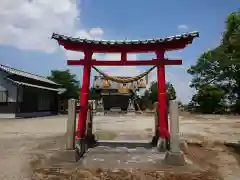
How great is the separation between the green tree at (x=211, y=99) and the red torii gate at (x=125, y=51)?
25.5m

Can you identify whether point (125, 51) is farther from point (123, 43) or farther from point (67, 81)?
point (67, 81)

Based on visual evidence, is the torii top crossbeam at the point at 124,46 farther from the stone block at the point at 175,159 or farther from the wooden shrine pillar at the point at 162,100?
the stone block at the point at 175,159

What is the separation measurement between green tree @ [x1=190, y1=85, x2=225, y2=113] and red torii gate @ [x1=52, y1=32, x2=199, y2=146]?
25.5m

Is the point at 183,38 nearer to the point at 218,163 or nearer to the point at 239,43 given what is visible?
the point at 239,43

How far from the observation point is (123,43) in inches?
318

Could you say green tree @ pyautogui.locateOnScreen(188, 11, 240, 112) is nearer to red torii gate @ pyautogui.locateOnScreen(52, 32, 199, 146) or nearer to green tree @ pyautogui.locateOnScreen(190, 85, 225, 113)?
green tree @ pyautogui.locateOnScreen(190, 85, 225, 113)

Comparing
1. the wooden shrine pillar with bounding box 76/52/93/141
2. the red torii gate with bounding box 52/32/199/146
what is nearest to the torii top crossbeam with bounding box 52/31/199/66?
the red torii gate with bounding box 52/32/199/146

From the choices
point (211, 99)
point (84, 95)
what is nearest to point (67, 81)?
point (211, 99)

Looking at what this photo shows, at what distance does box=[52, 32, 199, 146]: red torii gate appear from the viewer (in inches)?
A: 314

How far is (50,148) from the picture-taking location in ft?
29.5

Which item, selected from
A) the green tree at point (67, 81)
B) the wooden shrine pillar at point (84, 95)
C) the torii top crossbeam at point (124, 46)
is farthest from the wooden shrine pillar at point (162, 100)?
the green tree at point (67, 81)

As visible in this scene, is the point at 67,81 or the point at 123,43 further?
the point at 67,81

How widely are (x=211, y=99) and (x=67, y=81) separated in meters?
24.4

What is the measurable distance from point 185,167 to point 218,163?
1.70 m
